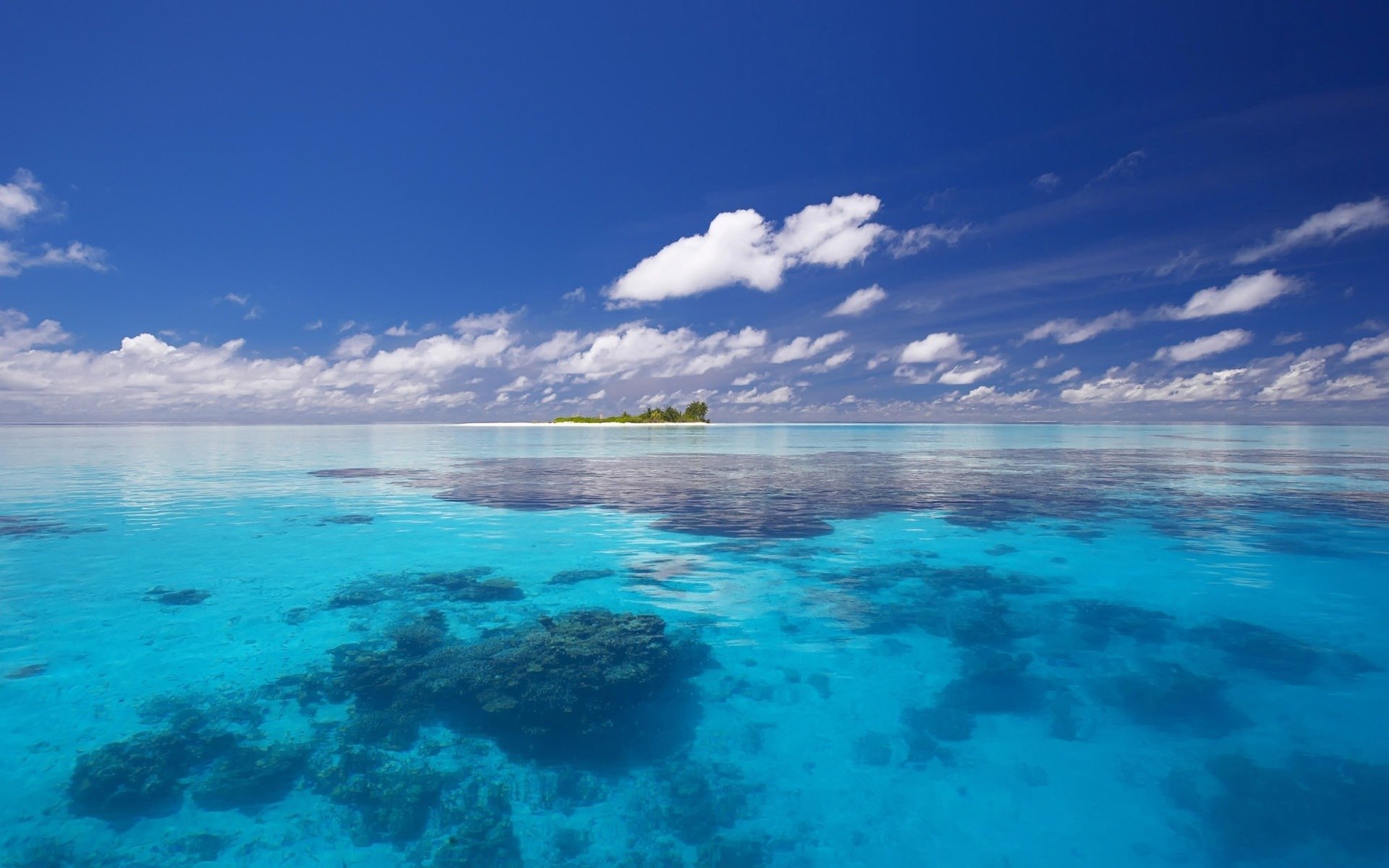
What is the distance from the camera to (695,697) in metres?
9.65

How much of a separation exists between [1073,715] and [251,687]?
40.1ft

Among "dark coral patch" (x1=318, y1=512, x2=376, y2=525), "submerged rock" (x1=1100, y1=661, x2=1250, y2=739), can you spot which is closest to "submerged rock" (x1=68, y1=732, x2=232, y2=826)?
"submerged rock" (x1=1100, y1=661, x2=1250, y2=739)

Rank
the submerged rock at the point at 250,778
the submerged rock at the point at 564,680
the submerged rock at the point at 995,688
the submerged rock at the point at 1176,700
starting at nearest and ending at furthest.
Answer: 1. the submerged rock at the point at 250,778
2. the submerged rock at the point at 564,680
3. the submerged rock at the point at 1176,700
4. the submerged rock at the point at 995,688

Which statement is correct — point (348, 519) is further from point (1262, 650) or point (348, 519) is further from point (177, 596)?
point (1262, 650)

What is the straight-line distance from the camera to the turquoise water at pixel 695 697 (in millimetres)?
6844

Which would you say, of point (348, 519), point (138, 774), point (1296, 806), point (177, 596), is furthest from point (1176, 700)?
point (348, 519)

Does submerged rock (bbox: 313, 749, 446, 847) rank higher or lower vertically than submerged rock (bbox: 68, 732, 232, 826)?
lower

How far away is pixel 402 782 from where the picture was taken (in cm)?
744

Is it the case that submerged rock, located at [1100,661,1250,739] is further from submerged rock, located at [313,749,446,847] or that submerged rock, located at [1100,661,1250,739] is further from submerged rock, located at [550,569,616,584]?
submerged rock, located at [550,569,616,584]

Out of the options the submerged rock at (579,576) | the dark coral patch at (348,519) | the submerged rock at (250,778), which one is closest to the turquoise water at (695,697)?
the submerged rock at (250,778)

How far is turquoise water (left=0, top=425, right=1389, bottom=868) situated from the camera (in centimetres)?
684

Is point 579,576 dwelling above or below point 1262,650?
above

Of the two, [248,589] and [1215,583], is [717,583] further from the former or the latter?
[1215,583]

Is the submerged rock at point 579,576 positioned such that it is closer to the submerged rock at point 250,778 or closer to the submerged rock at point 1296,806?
the submerged rock at point 250,778
